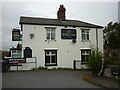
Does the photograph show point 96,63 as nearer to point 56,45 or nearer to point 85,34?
point 56,45

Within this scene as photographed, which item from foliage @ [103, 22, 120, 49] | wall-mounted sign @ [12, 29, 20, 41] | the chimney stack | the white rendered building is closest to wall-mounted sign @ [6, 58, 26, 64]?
the white rendered building

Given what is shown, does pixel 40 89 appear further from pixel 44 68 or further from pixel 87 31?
pixel 87 31

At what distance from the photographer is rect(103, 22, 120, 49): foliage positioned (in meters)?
31.8

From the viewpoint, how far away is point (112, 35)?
34.3 m

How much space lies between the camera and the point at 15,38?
58.3 ft

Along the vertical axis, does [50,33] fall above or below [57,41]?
above

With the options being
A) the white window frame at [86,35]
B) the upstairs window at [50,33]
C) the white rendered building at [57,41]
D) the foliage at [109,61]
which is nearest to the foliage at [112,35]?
the white window frame at [86,35]

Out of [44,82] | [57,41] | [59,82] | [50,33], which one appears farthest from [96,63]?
[50,33]

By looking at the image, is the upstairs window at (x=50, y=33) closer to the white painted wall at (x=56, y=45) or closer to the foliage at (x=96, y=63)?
the white painted wall at (x=56, y=45)

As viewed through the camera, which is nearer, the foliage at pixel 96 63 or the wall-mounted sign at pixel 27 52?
the foliage at pixel 96 63

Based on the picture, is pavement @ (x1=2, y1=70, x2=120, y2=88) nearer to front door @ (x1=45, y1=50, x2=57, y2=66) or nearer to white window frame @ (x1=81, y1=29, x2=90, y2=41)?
front door @ (x1=45, y1=50, x2=57, y2=66)

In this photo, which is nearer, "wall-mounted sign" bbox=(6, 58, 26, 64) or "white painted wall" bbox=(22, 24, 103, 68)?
"wall-mounted sign" bbox=(6, 58, 26, 64)

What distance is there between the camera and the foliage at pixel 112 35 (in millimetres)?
31805

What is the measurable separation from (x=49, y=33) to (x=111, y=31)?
23366mm
